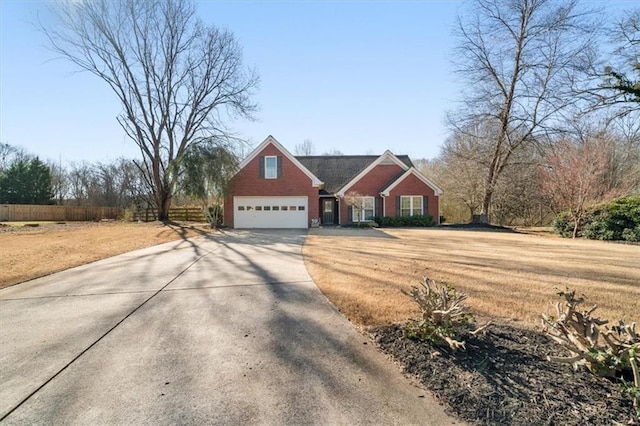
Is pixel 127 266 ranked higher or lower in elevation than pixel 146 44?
lower

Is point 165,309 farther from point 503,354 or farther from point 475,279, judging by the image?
point 475,279

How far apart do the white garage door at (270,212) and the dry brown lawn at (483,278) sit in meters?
11.7

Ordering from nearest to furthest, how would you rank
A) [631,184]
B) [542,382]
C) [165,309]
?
[542,382] < [165,309] < [631,184]

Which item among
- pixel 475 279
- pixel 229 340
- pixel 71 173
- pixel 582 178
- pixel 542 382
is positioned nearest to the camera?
pixel 542 382

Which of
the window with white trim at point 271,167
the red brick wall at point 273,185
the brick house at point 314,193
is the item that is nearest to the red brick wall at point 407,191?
the brick house at point 314,193

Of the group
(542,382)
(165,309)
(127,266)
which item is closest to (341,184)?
(127,266)

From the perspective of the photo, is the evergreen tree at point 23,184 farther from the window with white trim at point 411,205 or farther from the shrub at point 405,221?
the window with white trim at point 411,205

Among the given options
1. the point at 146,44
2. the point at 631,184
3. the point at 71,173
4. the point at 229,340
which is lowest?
the point at 229,340

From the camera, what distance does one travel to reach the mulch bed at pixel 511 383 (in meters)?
2.40

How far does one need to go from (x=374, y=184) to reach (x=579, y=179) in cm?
1193

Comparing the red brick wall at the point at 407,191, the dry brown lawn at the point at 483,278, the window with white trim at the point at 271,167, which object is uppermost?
the window with white trim at the point at 271,167

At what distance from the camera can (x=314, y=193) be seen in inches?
896

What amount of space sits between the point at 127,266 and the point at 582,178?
20.9m

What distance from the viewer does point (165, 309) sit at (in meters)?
5.09
